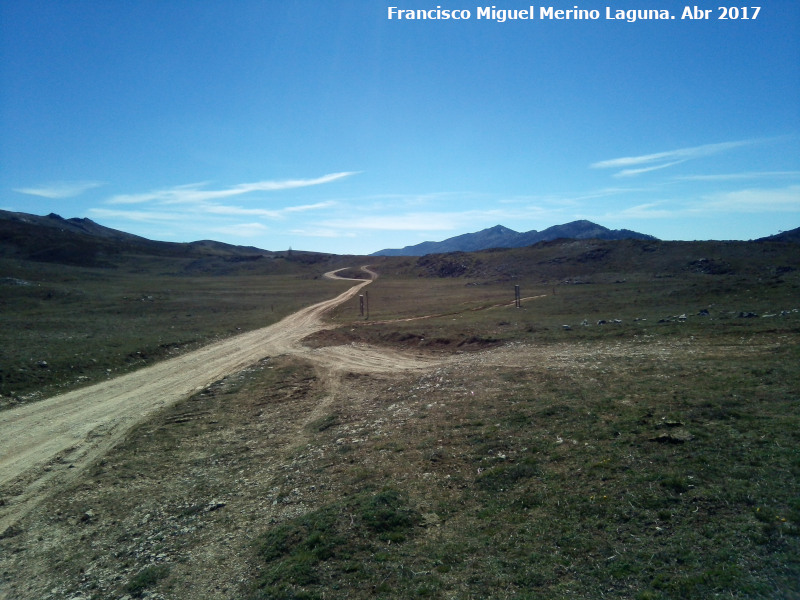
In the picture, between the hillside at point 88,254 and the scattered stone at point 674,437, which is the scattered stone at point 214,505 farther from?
the hillside at point 88,254

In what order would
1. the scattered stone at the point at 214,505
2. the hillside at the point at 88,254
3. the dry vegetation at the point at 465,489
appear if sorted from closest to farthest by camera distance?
the dry vegetation at the point at 465,489, the scattered stone at the point at 214,505, the hillside at the point at 88,254

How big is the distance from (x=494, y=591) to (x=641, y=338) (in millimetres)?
19126

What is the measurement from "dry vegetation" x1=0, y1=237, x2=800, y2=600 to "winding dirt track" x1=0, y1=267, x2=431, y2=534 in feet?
2.45

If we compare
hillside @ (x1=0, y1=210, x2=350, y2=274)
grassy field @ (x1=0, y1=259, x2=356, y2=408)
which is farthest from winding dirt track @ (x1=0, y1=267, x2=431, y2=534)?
hillside @ (x1=0, y1=210, x2=350, y2=274)

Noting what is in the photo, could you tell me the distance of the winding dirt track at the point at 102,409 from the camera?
1312 centimetres

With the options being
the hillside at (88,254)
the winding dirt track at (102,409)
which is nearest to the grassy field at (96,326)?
the winding dirt track at (102,409)

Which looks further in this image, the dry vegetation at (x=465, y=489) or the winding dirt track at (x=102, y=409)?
the winding dirt track at (x=102, y=409)

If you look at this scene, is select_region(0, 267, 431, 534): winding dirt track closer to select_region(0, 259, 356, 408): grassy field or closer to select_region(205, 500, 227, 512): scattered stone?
select_region(0, 259, 356, 408): grassy field

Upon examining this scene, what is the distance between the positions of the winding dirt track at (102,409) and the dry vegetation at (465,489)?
746 mm

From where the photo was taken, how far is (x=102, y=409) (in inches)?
738

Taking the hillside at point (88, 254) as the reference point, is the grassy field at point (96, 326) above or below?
below

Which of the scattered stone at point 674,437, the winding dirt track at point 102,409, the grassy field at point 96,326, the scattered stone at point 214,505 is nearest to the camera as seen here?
the scattered stone at point 674,437

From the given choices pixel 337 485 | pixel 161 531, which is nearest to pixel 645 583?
pixel 337 485

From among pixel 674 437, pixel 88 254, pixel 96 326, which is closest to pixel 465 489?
pixel 674 437
